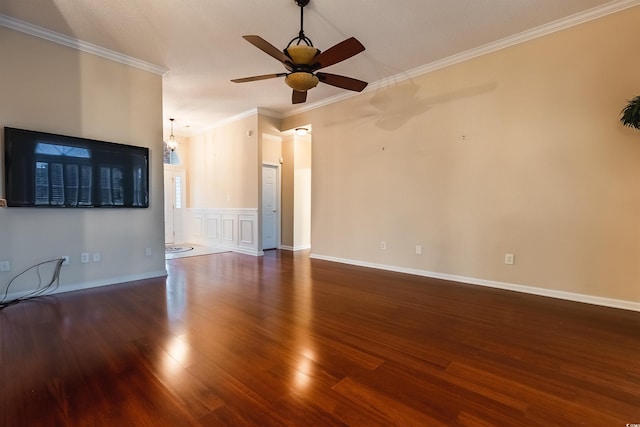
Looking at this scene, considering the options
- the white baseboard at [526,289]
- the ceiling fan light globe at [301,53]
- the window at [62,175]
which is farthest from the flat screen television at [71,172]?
the white baseboard at [526,289]

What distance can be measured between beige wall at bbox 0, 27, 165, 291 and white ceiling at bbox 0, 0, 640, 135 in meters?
0.32

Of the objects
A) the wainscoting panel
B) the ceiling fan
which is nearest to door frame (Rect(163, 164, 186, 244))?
the wainscoting panel

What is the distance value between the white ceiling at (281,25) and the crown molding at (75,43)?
6cm

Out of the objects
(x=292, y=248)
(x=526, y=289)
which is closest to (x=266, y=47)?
(x=526, y=289)

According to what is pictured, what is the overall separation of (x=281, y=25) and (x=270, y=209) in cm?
448

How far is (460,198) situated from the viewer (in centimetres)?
392

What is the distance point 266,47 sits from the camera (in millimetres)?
2432

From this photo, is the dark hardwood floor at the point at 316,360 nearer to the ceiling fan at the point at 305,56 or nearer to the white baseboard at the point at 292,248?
the ceiling fan at the point at 305,56

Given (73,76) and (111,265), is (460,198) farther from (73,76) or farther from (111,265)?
(73,76)

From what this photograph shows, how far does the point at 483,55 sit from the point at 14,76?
547cm

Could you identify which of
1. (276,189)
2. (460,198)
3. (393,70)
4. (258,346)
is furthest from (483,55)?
(276,189)

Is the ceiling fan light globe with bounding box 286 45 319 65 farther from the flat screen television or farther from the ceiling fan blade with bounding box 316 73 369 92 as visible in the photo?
the flat screen television

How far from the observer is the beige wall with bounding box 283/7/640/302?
2.95m

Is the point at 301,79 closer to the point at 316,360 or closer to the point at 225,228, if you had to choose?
the point at 316,360
